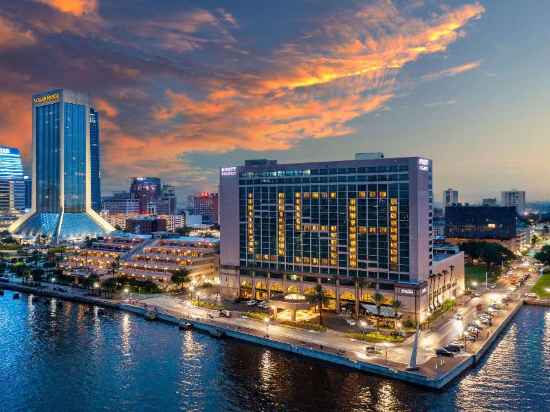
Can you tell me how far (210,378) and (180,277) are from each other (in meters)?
59.2

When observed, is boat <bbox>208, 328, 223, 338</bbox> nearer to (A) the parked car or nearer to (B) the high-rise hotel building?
(A) the parked car

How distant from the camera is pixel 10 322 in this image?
102438 millimetres

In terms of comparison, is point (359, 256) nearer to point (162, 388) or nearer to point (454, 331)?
point (454, 331)

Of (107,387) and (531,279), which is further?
(531,279)

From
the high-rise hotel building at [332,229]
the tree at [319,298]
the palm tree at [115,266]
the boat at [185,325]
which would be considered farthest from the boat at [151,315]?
the palm tree at [115,266]

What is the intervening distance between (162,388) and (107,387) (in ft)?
26.6

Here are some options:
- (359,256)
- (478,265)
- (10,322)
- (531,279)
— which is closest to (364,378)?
(359,256)

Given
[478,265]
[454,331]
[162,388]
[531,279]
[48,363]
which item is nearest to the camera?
[162,388]

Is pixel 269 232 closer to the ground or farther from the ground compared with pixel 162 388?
farther from the ground

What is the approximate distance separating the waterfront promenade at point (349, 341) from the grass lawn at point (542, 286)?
43.8ft

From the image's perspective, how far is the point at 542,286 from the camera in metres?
135

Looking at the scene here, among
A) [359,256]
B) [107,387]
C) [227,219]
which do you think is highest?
[227,219]

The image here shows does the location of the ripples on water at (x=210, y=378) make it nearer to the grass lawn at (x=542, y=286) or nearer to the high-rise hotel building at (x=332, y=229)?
the high-rise hotel building at (x=332, y=229)

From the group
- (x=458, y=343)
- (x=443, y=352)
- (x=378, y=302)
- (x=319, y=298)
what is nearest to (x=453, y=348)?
(x=443, y=352)
